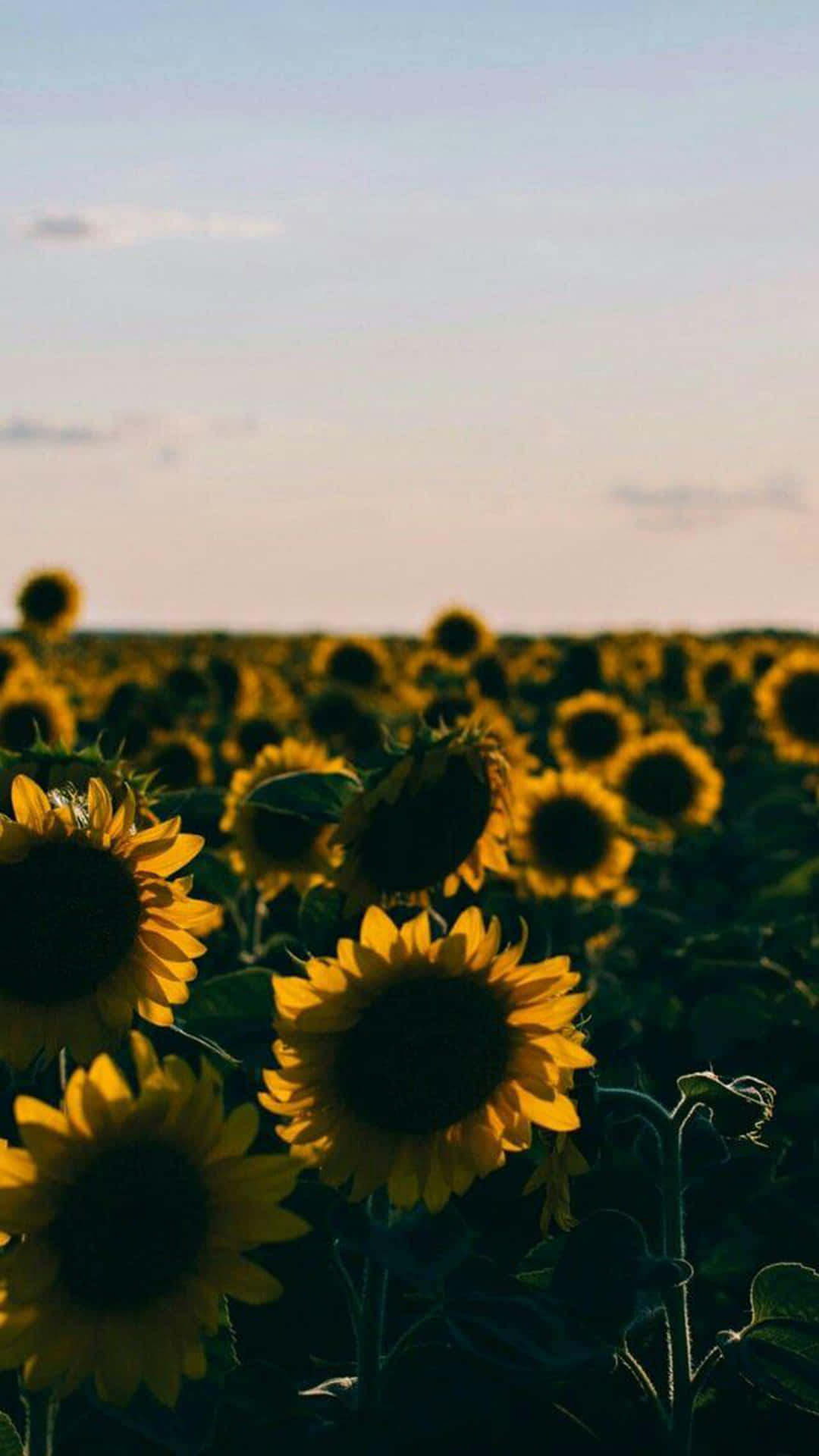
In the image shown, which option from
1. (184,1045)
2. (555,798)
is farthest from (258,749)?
(184,1045)

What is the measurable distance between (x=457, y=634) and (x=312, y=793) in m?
9.52

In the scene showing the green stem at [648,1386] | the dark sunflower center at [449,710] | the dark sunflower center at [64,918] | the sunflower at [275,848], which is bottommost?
the green stem at [648,1386]

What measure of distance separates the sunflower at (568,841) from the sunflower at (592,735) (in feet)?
8.67

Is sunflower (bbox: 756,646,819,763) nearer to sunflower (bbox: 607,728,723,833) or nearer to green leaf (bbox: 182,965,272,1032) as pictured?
sunflower (bbox: 607,728,723,833)

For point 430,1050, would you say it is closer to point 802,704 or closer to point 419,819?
point 419,819

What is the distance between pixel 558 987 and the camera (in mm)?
2686

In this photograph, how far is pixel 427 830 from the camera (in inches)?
157

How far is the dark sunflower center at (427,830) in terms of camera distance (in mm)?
3875

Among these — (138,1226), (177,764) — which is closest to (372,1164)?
(138,1226)

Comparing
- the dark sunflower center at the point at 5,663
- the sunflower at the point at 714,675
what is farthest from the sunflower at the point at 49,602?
the sunflower at the point at 714,675

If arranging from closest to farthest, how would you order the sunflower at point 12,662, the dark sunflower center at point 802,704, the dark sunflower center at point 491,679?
the dark sunflower center at point 802,704, the sunflower at point 12,662, the dark sunflower center at point 491,679

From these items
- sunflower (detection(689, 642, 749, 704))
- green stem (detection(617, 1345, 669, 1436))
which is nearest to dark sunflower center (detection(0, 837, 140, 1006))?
green stem (detection(617, 1345, 669, 1436))

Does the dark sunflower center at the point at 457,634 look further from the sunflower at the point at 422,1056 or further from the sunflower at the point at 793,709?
the sunflower at the point at 422,1056

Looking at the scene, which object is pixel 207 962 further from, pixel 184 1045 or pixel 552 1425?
pixel 552 1425
